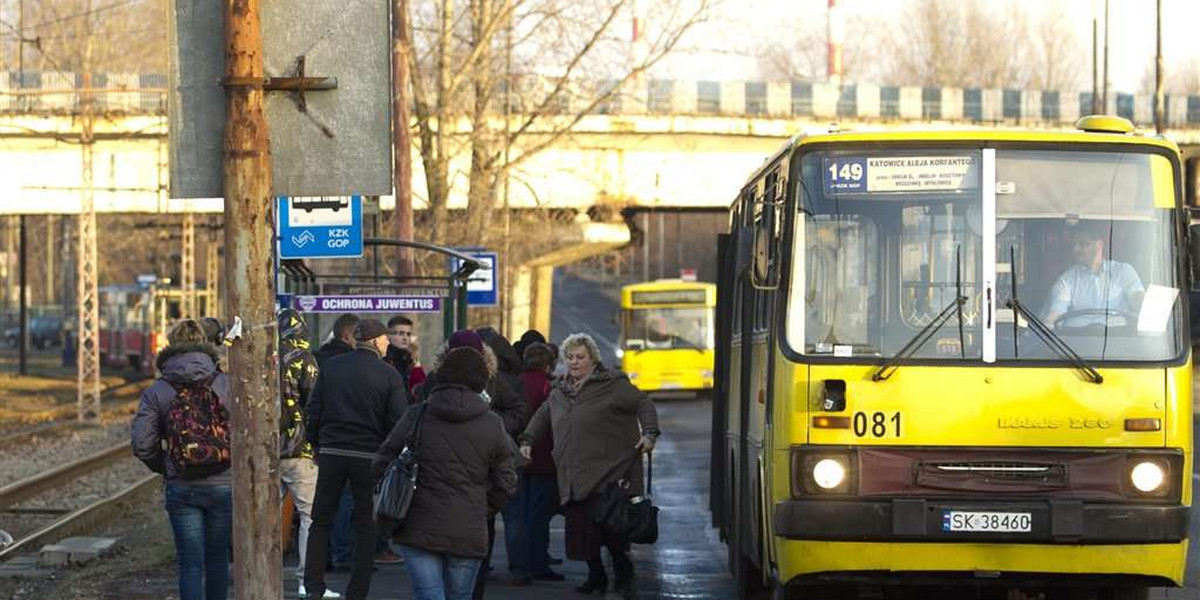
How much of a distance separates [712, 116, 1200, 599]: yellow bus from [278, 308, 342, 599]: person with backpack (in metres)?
2.75

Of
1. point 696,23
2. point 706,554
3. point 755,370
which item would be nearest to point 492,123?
point 696,23

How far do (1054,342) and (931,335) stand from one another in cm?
60

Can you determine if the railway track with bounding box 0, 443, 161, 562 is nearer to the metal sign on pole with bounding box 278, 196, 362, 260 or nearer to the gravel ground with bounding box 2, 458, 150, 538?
the gravel ground with bounding box 2, 458, 150, 538

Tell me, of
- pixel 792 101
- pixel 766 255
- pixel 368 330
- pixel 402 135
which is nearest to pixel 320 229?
pixel 368 330

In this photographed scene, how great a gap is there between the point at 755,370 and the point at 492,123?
21.8 m

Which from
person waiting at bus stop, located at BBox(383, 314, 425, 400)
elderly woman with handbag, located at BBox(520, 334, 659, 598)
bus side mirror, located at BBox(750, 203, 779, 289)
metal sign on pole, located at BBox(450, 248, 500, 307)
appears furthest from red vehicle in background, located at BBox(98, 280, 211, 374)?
bus side mirror, located at BBox(750, 203, 779, 289)

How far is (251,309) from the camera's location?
6.45 metres

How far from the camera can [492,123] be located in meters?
32.7

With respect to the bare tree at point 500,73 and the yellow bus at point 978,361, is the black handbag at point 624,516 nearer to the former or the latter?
the yellow bus at point 978,361

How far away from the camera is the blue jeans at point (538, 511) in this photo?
13.3 m

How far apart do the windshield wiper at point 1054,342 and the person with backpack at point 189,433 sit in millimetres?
3867

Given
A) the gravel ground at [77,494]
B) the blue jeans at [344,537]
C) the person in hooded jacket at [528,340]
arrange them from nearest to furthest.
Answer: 1. the blue jeans at [344,537]
2. the person in hooded jacket at [528,340]
3. the gravel ground at [77,494]

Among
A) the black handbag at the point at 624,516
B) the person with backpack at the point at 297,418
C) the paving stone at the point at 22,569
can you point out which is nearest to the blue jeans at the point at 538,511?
the black handbag at the point at 624,516

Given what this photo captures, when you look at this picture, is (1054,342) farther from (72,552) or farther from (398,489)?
(72,552)
